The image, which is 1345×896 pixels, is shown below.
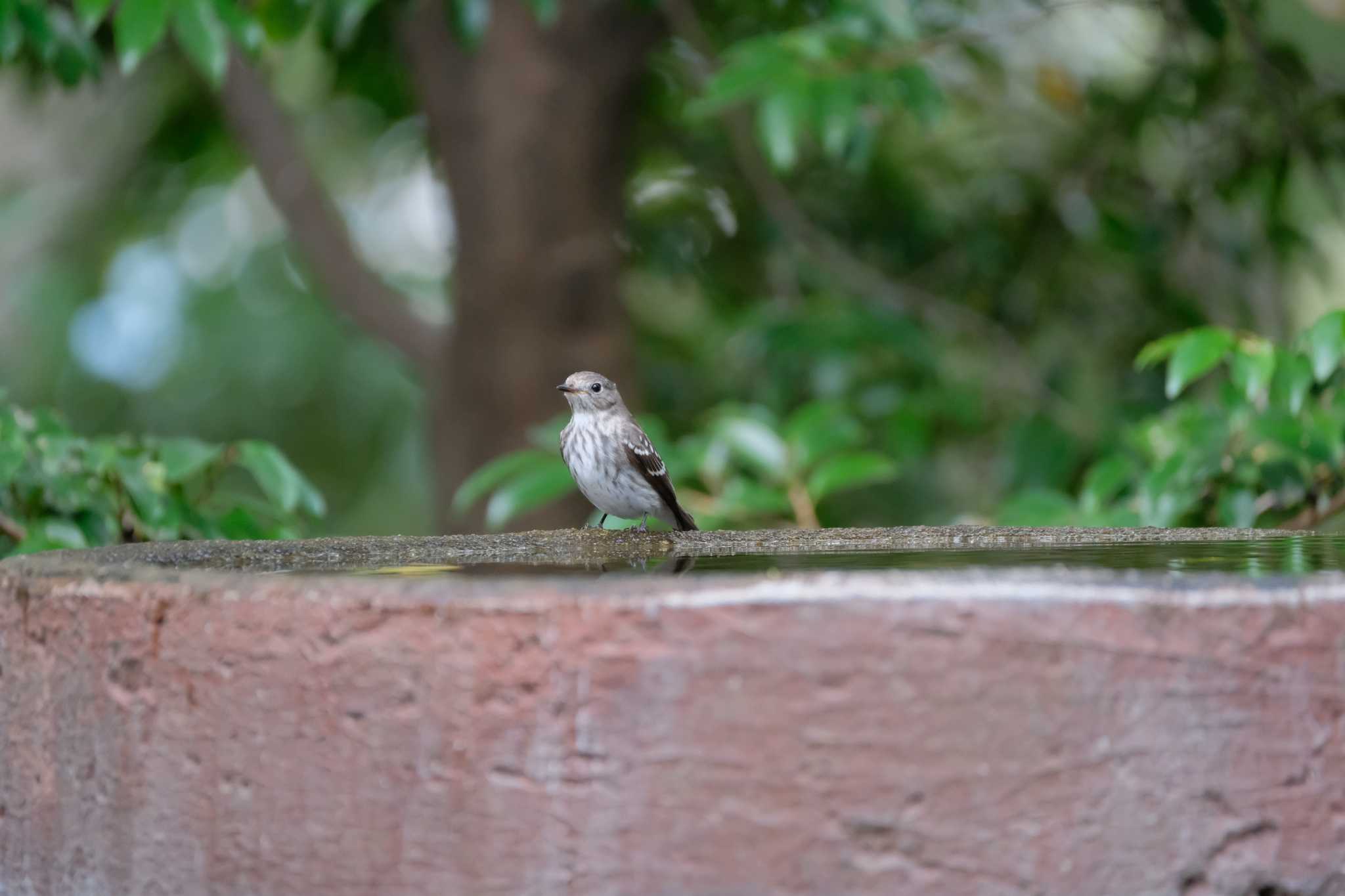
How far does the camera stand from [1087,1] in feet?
14.9

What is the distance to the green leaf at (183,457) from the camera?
3.25 m

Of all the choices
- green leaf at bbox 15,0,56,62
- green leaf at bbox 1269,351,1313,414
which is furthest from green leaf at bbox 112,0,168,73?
green leaf at bbox 1269,351,1313,414

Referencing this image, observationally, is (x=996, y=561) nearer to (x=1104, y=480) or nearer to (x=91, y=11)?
(x=1104, y=480)

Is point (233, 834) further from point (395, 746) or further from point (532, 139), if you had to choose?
point (532, 139)

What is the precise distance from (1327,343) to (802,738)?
1.80m

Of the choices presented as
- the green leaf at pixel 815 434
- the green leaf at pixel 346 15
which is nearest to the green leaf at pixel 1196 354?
the green leaf at pixel 815 434

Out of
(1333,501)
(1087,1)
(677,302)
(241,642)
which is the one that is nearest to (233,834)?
(241,642)

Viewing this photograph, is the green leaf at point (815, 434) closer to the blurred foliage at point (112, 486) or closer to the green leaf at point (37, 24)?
the blurred foliage at point (112, 486)

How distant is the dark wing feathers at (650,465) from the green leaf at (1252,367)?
1.21 m

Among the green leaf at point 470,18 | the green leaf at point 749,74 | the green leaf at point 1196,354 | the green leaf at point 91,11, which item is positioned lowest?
the green leaf at point 1196,354

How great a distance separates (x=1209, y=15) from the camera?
449 cm

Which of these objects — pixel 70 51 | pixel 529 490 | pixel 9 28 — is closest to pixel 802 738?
pixel 529 490

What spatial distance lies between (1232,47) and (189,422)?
20.0ft

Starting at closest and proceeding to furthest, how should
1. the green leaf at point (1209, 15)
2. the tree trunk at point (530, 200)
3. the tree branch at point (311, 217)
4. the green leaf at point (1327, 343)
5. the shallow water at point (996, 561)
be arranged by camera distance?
the shallow water at point (996, 561) → the green leaf at point (1327, 343) → the green leaf at point (1209, 15) → the tree trunk at point (530, 200) → the tree branch at point (311, 217)
